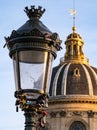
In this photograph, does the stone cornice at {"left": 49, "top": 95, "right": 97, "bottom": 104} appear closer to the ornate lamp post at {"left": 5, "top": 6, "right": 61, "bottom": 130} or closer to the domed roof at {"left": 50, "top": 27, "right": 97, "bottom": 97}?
the domed roof at {"left": 50, "top": 27, "right": 97, "bottom": 97}

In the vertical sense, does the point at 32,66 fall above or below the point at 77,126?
above

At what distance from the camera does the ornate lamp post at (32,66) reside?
6.80m

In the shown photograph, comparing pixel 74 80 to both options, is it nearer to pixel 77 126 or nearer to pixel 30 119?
pixel 77 126

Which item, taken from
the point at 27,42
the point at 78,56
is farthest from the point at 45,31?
the point at 78,56

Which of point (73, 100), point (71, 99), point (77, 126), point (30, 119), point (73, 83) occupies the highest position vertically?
point (30, 119)

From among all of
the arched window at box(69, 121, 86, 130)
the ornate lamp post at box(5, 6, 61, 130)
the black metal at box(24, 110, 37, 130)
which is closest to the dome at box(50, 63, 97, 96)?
the arched window at box(69, 121, 86, 130)

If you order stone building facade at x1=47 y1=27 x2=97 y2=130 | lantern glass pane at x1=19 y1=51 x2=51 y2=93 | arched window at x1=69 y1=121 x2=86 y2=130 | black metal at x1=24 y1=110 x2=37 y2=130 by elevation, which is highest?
lantern glass pane at x1=19 y1=51 x2=51 y2=93

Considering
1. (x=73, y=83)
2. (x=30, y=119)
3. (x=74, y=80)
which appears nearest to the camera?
(x=30, y=119)

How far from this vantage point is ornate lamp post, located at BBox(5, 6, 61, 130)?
22.3 feet

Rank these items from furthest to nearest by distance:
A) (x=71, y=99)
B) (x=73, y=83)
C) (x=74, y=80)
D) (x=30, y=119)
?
(x=74, y=80) < (x=73, y=83) < (x=71, y=99) < (x=30, y=119)

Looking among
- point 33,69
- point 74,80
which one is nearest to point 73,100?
point 74,80

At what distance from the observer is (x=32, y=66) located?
6.83 meters

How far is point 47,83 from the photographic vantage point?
272 inches

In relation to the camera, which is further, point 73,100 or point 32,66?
point 73,100
